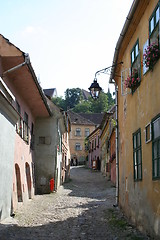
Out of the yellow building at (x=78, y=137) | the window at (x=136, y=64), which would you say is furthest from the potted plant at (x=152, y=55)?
the yellow building at (x=78, y=137)

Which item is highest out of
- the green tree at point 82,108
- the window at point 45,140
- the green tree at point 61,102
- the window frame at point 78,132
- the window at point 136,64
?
the green tree at point 61,102

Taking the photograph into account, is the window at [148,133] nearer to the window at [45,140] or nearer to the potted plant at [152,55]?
the potted plant at [152,55]

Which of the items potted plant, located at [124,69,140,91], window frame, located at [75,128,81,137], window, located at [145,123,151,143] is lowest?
window, located at [145,123,151,143]

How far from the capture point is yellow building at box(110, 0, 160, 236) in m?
8.18

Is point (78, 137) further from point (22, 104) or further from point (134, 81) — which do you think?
point (134, 81)

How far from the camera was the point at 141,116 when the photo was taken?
9.74 metres

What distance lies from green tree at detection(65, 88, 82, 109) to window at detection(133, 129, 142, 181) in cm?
8703

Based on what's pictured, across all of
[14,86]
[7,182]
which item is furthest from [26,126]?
[7,182]

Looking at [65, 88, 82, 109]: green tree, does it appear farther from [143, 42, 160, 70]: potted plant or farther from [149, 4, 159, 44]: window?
[143, 42, 160, 70]: potted plant

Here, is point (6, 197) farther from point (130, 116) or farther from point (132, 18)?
point (132, 18)

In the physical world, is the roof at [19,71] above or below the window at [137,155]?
above

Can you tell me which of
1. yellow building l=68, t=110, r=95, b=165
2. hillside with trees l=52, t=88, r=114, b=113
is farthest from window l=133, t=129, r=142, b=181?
hillside with trees l=52, t=88, r=114, b=113

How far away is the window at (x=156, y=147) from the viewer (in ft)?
26.1

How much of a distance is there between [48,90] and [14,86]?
82.7m
